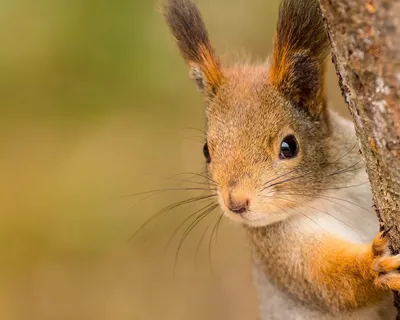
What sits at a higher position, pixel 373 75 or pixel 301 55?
pixel 301 55

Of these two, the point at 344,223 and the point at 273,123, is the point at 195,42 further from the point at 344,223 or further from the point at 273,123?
the point at 344,223

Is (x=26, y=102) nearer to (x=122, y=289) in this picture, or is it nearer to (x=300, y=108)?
(x=122, y=289)

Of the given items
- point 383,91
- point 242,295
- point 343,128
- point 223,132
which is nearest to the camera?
point 383,91

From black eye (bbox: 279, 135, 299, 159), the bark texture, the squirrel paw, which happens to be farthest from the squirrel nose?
the bark texture

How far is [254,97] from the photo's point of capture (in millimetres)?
2225

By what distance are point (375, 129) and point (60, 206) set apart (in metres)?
3.70

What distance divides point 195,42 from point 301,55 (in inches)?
16.0

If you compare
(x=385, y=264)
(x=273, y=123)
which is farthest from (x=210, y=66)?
(x=385, y=264)

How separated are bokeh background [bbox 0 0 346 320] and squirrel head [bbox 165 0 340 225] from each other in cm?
230

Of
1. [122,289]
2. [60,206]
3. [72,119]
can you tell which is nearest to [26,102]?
[72,119]

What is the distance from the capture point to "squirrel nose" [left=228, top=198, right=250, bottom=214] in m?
1.97

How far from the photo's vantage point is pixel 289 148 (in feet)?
7.00

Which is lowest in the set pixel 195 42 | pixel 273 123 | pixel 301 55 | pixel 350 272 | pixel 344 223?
pixel 350 272

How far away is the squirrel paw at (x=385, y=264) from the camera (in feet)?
5.64
